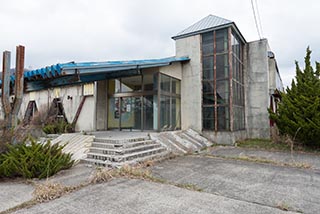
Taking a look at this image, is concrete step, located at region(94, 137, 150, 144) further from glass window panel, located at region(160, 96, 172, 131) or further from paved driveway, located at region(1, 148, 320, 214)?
glass window panel, located at region(160, 96, 172, 131)

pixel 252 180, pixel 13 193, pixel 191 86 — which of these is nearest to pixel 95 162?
pixel 13 193

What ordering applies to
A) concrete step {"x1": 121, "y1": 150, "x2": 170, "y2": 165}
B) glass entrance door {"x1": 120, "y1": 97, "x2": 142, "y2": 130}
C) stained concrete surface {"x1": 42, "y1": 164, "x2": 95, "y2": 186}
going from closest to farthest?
1. stained concrete surface {"x1": 42, "y1": 164, "x2": 95, "y2": 186}
2. concrete step {"x1": 121, "y1": 150, "x2": 170, "y2": 165}
3. glass entrance door {"x1": 120, "y1": 97, "x2": 142, "y2": 130}

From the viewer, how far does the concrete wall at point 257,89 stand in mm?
11961

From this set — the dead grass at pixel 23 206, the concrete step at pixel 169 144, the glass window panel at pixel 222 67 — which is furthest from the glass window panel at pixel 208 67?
the dead grass at pixel 23 206

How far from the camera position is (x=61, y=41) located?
43.7ft

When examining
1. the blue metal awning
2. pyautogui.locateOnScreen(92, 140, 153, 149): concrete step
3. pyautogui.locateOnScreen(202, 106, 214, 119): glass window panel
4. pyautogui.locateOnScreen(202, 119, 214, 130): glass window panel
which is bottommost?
pyautogui.locateOnScreen(92, 140, 153, 149): concrete step

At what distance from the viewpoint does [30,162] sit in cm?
447

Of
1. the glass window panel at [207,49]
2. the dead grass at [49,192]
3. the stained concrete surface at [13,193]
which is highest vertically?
the glass window panel at [207,49]

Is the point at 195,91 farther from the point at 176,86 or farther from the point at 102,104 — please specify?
the point at 102,104

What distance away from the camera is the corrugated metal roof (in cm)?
1095

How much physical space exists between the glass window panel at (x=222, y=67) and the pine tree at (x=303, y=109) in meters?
3.15

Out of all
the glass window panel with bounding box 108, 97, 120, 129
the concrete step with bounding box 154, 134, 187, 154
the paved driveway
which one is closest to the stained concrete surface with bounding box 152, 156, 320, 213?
the paved driveway

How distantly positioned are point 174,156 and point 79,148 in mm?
3582

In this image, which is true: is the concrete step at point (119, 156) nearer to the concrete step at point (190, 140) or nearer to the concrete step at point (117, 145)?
the concrete step at point (117, 145)
